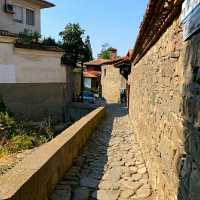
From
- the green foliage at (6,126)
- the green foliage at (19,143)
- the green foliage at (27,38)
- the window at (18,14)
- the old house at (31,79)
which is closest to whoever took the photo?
the green foliage at (19,143)

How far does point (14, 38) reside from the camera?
46.0 feet

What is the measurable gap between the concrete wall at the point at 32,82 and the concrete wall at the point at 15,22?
367 inches

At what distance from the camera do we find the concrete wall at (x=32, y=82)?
14273 mm

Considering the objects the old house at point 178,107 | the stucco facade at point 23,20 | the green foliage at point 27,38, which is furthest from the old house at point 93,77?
the old house at point 178,107

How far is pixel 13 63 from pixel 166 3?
11.0 meters

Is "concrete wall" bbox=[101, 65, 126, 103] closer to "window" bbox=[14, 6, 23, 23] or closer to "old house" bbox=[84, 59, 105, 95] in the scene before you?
"old house" bbox=[84, 59, 105, 95]

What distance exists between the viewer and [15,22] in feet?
83.8

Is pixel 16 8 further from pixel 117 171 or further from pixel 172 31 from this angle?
pixel 172 31

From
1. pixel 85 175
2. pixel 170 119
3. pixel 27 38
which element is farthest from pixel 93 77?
pixel 170 119

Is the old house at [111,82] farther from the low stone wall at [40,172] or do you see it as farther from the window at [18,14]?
the low stone wall at [40,172]

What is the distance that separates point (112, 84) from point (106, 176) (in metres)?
29.5

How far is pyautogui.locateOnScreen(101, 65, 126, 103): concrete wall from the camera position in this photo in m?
34.7

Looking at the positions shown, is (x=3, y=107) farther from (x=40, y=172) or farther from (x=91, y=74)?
(x=91, y=74)

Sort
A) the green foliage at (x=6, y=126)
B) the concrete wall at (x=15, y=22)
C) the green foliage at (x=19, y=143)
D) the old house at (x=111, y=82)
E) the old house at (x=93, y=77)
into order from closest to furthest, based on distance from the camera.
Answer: the green foliage at (x=19, y=143), the green foliage at (x=6, y=126), the concrete wall at (x=15, y=22), the old house at (x=111, y=82), the old house at (x=93, y=77)
